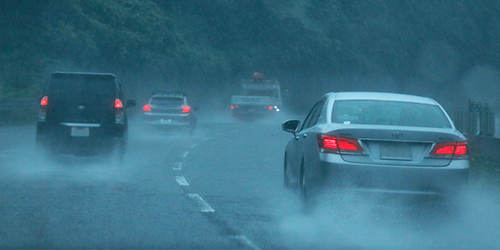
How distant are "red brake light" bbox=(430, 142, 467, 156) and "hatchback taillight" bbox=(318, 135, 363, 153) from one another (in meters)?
0.77

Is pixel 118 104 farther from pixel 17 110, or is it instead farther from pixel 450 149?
pixel 17 110

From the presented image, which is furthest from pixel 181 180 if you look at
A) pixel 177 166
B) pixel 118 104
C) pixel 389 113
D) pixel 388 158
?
pixel 388 158

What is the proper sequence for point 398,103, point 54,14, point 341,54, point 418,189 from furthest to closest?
1. point 341,54
2. point 54,14
3. point 398,103
4. point 418,189

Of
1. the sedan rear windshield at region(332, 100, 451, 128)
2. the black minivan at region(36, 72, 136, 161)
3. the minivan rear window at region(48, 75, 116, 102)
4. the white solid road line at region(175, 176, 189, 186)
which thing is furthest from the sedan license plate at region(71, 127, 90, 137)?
the sedan rear windshield at region(332, 100, 451, 128)

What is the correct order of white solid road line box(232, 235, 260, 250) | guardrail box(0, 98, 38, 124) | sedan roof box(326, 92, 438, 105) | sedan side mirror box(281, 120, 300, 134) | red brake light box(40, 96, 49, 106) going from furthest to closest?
guardrail box(0, 98, 38, 124), red brake light box(40, 96, 49, 106), sedan side mirror box(281, 120, 300, 134), sedan roof box(326, 92, 438, 105), white solid road line box(232, 235, 260, 250)

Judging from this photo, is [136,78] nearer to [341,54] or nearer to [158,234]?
[341,54]

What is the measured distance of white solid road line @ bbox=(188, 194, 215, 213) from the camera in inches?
353

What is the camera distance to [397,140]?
24.1 ft

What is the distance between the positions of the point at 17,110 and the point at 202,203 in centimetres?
2225

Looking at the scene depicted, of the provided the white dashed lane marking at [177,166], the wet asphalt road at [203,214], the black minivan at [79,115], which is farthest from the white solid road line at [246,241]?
the black minivan at [79,115]

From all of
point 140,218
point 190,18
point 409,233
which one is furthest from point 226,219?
point 190,18

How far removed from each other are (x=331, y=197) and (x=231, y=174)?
6067 mm

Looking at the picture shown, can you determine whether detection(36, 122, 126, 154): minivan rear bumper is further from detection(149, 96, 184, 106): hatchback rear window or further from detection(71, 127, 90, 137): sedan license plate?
detection(149, 96, 184, 106): hatchback rear window

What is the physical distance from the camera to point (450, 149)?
7418mm
